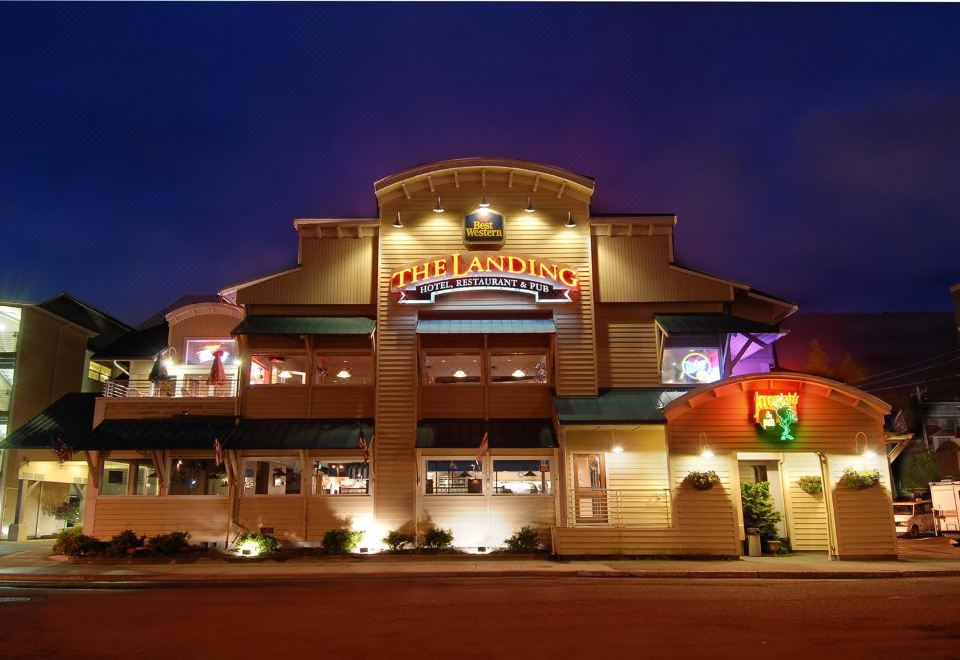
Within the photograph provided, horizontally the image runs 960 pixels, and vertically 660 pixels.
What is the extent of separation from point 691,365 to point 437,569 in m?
11.3

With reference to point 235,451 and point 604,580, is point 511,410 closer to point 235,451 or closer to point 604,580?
point 604,580

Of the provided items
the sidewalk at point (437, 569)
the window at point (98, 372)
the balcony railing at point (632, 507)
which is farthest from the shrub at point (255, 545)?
the window at point (98, 372)

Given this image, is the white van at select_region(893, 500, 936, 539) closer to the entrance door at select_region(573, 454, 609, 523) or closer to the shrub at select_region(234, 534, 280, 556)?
the entrance door at select_region(573, 454, 609, 523)

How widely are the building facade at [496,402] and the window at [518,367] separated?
77mm

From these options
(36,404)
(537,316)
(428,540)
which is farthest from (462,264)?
(36,404)

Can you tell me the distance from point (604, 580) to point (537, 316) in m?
9.51

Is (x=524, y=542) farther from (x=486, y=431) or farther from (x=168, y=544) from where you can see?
(x=168, y=544)

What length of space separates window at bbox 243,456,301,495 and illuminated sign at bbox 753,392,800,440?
1477 cm

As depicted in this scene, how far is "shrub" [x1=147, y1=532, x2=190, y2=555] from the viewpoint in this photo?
69.2 feet

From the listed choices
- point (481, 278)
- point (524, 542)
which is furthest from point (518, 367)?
point (524, 542)

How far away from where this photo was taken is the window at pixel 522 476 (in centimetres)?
2267

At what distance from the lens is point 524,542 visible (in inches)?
844

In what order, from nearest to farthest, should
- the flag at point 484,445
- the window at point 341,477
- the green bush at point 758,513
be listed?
the flag at point 484,445
the green bush at point 758,513
the window at point 341,477

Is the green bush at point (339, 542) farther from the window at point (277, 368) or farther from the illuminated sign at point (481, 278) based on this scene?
the illuminated sign at point (481, 278)
